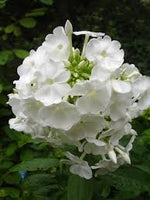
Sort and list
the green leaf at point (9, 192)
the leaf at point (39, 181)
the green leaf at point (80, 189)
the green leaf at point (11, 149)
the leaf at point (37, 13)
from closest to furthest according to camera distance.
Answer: the green leaf at point (80, 189)
the leaf at point (39, 181)
the green leaf at point (9, 192)
the green leaf at point (11, 149)
the leaf at point (37, 13)

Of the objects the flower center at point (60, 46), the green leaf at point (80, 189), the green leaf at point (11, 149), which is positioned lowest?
the green leaf at point (11, 149)

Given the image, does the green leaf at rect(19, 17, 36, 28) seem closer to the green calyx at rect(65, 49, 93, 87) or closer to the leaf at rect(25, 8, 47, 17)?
the leaf at rect(25, 8, 47, 17)

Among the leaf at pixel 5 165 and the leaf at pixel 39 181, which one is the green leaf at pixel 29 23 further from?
the leaf at pixel 39 181

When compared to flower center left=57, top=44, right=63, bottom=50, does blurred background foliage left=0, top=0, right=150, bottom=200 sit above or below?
below

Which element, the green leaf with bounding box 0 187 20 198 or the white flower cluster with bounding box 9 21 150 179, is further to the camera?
the green leaf with bounding box 0 187 20 198

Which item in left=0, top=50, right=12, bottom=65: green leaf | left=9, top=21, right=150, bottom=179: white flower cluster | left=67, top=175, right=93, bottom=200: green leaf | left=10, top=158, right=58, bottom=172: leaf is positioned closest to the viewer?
left=9, top=21, right=150, bottom=179: white flower cluster

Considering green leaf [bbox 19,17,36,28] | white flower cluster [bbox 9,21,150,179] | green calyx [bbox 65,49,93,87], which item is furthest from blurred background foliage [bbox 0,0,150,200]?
green calyx [bbox 65,49,93,87]

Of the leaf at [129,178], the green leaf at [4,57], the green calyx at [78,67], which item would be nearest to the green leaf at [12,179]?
the green leaf at [4,57]

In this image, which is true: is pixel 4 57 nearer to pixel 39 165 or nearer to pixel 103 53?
pixel 39 165

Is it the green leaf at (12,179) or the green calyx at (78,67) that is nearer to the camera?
the green calyx at (78,67)
